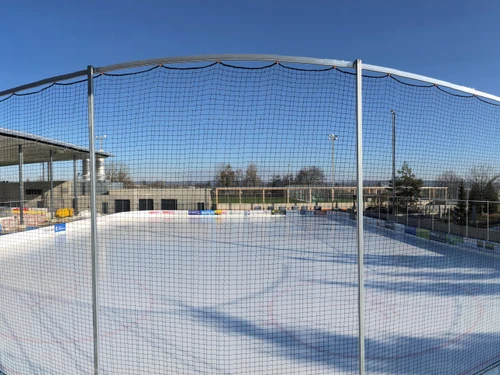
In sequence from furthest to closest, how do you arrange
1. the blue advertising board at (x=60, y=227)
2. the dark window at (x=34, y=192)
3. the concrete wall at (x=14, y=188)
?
the dark window at (x=34, y=192) < the concrete wall at (x=14, y=188) < the blue advertising board at (x=60, y=227)

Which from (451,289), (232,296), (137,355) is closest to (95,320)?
(137,355)

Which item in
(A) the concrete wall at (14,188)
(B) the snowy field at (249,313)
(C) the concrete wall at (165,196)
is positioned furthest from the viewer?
(A) the concrete wall at (14,188)

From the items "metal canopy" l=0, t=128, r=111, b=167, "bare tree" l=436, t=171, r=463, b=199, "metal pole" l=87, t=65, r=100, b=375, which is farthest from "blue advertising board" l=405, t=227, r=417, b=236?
"metal pole" l=87, t=65, r=100, b=375

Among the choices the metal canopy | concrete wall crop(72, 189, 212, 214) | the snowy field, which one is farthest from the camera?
concrete wall crop(72, 189, 212, 214)

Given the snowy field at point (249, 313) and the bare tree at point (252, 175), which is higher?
the bare tree at point (252, 175)

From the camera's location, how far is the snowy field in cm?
398

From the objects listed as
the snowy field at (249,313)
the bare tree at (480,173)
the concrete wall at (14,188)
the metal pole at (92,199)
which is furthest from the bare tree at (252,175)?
the concrete wall at (14,188)

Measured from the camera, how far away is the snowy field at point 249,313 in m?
3.98

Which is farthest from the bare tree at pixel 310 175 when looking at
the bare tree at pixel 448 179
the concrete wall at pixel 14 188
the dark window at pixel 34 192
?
the dark window at pixel 34 192

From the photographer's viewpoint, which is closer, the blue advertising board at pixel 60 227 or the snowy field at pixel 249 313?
the snowy field at pixel 249 313

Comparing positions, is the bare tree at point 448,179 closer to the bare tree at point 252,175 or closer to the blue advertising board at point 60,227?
the bare tree at point 252,175

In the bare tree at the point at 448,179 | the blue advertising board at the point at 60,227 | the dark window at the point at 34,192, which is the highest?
the bare tree at the point at 448,179

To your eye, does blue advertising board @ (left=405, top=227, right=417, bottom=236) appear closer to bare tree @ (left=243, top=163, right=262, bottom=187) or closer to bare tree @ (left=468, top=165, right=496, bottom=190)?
bare tree @ (left=468, top=165, right=496, bottom=190)

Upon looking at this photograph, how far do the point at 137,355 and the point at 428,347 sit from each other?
13.9 feet
